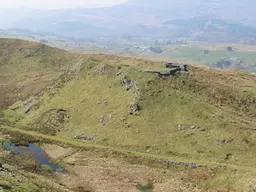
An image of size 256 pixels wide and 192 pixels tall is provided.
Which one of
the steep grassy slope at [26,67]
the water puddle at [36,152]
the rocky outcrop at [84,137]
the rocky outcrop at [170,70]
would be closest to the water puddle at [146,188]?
the water puddle at [36,152]

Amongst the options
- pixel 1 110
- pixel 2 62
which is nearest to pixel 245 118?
pixel 1 110

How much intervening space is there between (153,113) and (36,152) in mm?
27770

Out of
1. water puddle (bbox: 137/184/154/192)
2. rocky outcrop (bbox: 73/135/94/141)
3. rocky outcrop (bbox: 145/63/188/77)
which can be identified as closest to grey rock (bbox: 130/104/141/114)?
rocky outcrop (bbox: 73/135/94/141)

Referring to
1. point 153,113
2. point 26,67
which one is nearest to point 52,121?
point 153,113

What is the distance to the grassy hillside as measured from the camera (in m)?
64.2

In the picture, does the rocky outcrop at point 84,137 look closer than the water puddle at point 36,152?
No

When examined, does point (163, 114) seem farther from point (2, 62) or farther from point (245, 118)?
point (2, 62)

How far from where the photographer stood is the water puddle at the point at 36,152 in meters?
62.0

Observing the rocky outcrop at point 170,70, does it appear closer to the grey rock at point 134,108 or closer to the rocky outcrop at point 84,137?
the grey rock at point 134,108

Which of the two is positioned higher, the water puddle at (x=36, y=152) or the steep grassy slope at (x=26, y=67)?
the steep grassy slope at (x=26, y=67)

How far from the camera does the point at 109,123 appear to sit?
77000 mm

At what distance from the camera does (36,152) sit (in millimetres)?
67562

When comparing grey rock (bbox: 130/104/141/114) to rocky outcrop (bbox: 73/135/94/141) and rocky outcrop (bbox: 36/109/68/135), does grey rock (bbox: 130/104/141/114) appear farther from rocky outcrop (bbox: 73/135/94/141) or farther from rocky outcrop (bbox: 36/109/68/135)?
rocky outcrop (bbox: 36/109/68/135)

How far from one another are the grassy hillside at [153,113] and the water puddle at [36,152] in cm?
737
